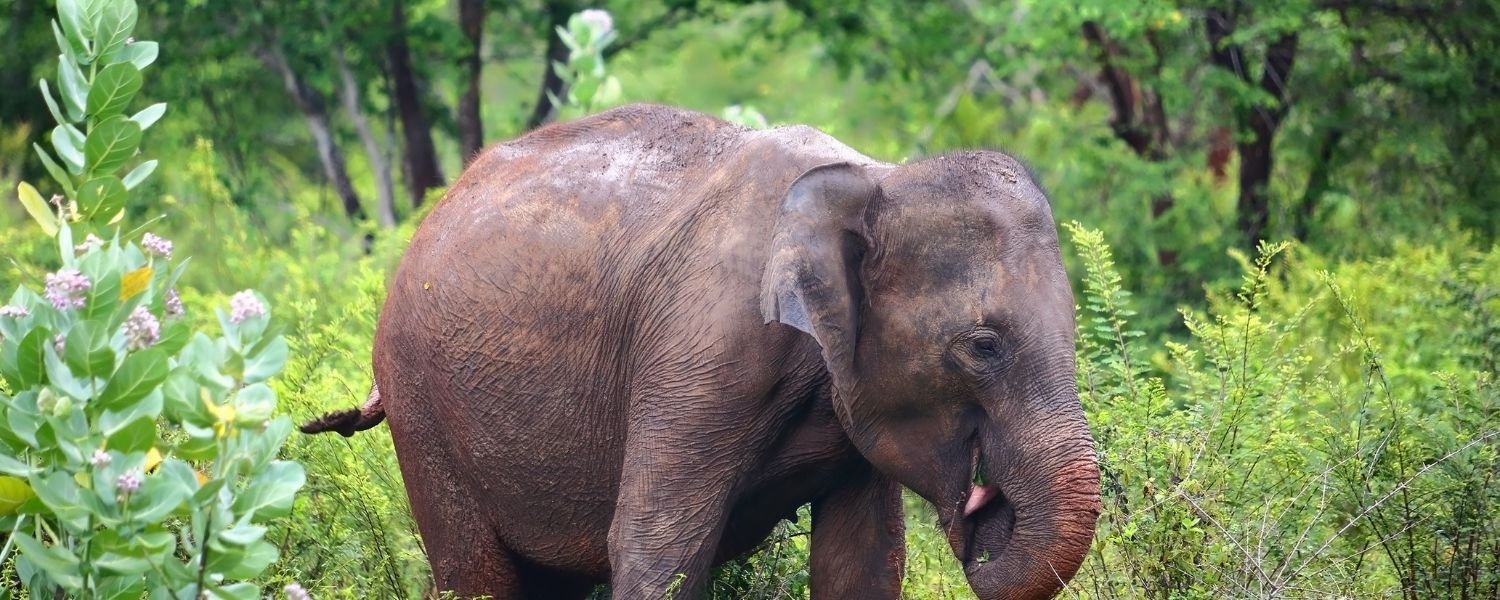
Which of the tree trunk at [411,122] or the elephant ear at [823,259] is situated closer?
the elephant ear at [823,259]

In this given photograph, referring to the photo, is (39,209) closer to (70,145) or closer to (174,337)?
(70,145)

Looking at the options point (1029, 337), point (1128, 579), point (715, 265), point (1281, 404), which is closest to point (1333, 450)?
point (1281, 404)

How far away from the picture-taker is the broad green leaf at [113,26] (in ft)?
14.0

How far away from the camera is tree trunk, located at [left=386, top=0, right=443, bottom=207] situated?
41.5 ft

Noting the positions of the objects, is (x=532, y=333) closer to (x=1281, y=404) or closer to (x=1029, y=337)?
(x=1029, y=337)

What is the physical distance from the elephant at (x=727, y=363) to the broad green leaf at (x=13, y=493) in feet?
4.47

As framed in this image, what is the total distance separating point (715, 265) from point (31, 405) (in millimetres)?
1647

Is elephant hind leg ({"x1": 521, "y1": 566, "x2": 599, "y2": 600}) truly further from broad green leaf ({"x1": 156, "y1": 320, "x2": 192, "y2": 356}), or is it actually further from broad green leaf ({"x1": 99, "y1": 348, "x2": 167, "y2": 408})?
broad green leaf ({"x1": 99, "y1": 348, "x2": 167, "y2": 408})

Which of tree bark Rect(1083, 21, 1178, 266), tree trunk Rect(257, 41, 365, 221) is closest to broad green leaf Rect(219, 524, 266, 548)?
tree bark Rect(1083, 21, 1178, 266)

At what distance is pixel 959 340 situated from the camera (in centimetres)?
458

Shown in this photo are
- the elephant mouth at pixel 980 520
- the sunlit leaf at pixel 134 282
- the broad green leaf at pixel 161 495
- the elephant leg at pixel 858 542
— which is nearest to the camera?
the broad green leaf at pixel 161 495

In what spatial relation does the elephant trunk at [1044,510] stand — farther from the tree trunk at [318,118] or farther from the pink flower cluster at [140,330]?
the tree trunk at [318,118]

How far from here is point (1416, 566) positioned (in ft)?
19.0

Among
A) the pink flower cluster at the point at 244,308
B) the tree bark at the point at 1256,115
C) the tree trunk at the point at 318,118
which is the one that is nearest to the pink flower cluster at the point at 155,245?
the pink flower cluster at the point at 244,308
